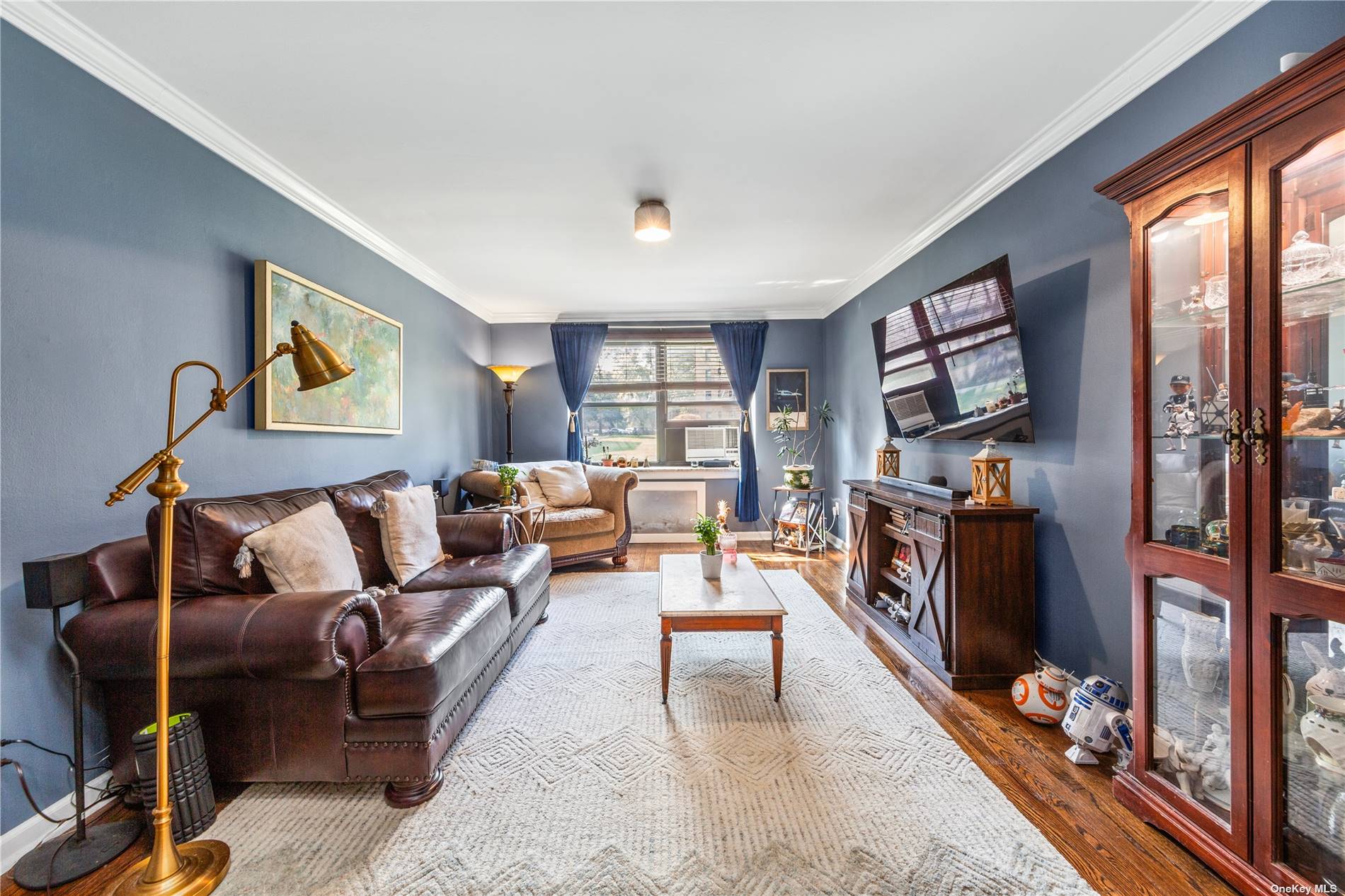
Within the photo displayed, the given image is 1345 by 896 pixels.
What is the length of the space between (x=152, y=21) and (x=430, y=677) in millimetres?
2276

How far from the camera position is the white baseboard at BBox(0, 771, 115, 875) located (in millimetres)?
1501

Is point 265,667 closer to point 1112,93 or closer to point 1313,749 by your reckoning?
point 1313,749

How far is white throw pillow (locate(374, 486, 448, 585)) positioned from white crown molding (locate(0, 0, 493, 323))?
5.38ft

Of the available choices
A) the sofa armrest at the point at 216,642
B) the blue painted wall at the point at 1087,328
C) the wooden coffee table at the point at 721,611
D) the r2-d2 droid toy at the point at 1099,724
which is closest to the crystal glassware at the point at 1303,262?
the blue painted wall at the point at 1087,328

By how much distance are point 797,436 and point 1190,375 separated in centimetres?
432

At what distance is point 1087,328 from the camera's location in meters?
2.25

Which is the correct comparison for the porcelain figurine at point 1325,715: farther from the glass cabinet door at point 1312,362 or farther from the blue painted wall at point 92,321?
the blue painted wall at point 92,321

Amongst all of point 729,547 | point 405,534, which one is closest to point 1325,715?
point 729,547

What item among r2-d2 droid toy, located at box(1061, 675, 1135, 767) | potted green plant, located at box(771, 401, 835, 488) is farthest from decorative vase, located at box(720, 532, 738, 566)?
potted green plant, located at box(771, 401, 835, 488)

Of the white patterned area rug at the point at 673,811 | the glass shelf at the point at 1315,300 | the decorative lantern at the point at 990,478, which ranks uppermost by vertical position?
the glass shelf at the point at 1315,300

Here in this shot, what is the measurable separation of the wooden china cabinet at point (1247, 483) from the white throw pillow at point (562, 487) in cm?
407

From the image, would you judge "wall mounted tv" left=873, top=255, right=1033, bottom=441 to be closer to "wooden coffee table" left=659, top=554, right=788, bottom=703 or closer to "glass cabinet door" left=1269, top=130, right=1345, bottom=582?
"glass cabinet door" left=1269, top=130, right=1345, bottom=582

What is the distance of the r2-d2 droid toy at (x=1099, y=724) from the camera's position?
6.26 ft

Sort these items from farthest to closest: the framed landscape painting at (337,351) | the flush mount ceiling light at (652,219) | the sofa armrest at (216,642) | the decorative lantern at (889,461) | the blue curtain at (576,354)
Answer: the blue curtain at (576,354) → the decorative lantern at (889,461) → the flush mount ceiling light at (652,219) → the framed landscape painting at (337,351) → the sofa armrest at (216,642)
